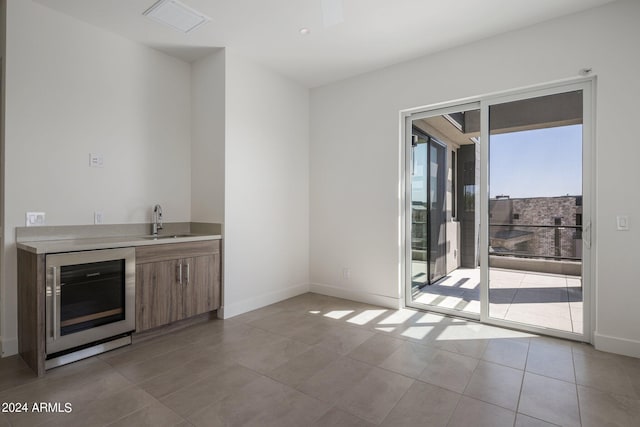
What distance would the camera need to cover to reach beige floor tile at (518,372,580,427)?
1893 mm

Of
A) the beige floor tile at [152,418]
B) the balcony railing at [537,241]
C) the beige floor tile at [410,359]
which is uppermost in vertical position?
the balcony railing at [537,241]

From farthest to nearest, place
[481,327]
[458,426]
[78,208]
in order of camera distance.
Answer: [481,327]
[78,208]
[458,426]

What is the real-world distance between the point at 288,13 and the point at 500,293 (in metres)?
3.46

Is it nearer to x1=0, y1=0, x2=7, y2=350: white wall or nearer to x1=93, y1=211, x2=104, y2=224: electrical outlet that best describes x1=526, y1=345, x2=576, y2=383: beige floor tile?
x1=93, y1=211, x2=104, y2=224: electrical outlet

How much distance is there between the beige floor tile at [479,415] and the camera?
72.3 inches

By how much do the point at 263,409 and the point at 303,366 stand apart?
583 mm

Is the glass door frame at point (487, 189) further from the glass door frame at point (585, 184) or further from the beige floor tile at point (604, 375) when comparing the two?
the beige floor tile at point (604, 375)

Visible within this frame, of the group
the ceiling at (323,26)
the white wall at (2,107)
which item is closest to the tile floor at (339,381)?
the white wall at (2,107)

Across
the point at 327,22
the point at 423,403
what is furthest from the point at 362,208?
the point at 423,403

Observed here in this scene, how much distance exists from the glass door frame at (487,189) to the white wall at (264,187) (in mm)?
1468

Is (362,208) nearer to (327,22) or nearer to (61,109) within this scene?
(327,22)

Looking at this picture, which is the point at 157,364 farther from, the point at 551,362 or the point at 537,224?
the point at 537,224

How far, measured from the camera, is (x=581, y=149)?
2.97 meters

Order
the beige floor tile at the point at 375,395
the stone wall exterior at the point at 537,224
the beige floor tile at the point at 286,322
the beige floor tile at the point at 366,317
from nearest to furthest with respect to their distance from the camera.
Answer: the beige floor tile at the point at 375,395 < the stone wall exterior at the point at 537,224 < the beige floor tile at the point at 286,322 < the beige floor tile at the point at 366,317
